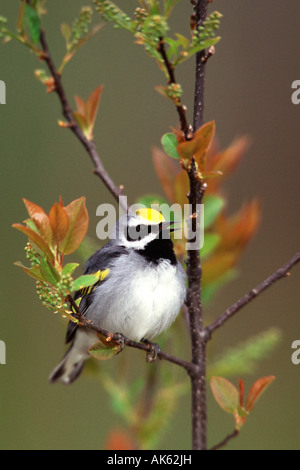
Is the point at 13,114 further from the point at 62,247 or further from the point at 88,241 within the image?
the point at 62,247

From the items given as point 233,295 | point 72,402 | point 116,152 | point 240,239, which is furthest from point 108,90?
point 240,239

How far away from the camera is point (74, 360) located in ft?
8.84

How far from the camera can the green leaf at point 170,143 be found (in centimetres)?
140

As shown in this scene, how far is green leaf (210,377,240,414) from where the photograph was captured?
163cm

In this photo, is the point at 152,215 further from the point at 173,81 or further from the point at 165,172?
the point at 173,81

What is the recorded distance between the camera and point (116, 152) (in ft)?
15.6

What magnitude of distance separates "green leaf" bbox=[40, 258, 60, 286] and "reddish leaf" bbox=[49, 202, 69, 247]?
0.27ft

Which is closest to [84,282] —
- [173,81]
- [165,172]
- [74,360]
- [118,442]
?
[173,81]

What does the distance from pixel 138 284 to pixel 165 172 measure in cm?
45

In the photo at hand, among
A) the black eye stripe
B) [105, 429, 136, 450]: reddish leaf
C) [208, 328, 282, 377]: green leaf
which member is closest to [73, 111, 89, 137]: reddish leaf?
the black eye stripe

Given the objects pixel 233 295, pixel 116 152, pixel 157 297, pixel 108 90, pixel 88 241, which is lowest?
pixel 157 297

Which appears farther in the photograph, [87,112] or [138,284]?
[138,284]
